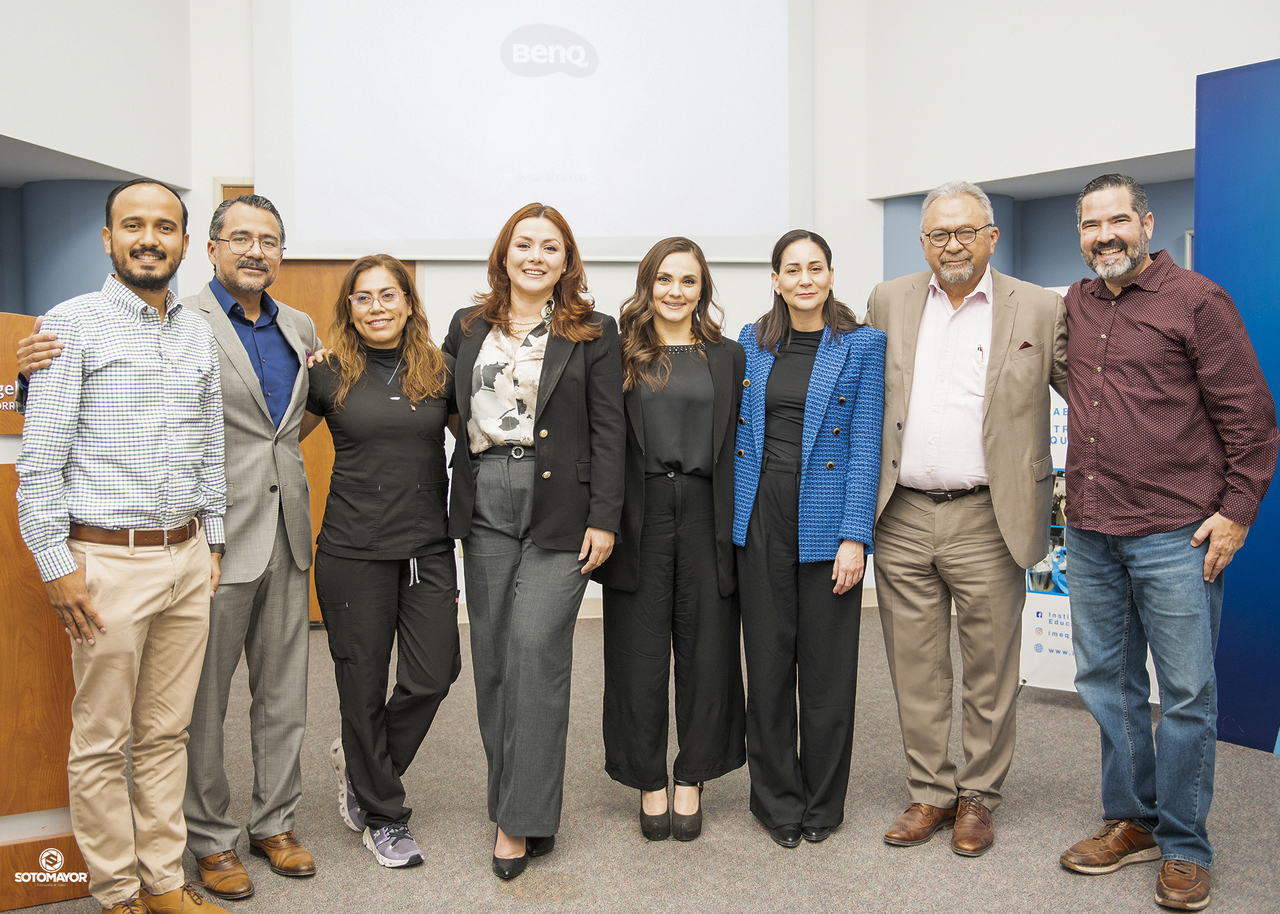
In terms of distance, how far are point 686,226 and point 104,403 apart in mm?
4075

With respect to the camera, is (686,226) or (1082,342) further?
(686,226)

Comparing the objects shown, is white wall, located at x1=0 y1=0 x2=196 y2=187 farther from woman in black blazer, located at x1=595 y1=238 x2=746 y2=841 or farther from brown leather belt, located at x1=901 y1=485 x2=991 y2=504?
brown leather belt, located at x1=901 y1=485 x2=991 y2=504

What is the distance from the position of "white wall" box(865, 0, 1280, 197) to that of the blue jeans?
11.0ft

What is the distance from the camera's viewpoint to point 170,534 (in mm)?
2102

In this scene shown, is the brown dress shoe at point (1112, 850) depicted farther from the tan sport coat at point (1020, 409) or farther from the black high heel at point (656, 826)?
the black high heel at point (656, 826)

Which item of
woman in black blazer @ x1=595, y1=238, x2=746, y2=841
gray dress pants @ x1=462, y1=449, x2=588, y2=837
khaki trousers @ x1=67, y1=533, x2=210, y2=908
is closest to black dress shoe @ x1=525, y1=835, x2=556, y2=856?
gray dress pants @ x1=462, y1=449, x2=588, y2=837

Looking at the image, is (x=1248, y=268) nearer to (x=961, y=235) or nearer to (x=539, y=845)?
(x=961, y=235)

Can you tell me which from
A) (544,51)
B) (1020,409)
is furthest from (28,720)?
(544,51)

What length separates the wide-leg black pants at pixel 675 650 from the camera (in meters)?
2.59

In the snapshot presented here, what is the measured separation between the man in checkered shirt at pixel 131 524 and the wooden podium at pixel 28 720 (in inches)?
12.1

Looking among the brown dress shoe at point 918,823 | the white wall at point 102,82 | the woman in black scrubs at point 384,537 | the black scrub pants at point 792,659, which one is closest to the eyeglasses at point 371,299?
the woman in black scrubs at point 384,537

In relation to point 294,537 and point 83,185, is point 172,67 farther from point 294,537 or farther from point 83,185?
point 294,537

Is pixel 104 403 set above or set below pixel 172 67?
below

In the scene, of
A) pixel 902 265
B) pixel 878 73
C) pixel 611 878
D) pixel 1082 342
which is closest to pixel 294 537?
pixel 611 878
